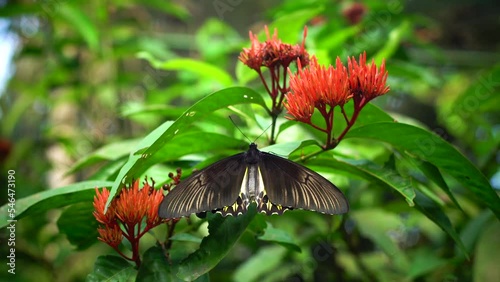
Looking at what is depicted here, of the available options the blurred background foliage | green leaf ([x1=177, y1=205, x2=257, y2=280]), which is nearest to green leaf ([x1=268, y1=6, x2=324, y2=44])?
the blurred background foliage

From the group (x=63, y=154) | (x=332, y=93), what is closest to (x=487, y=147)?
(x=332, y=93)

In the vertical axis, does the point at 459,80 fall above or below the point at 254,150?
above

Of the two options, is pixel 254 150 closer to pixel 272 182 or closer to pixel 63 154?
pixel 272 182

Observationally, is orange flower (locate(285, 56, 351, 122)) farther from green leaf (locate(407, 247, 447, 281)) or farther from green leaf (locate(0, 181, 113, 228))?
green leaf (locate(407, 247, 447, 281))

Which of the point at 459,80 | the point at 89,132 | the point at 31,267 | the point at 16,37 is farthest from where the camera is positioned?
the point at 459,80

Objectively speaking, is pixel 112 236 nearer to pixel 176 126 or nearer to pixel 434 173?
pixel 176 126
